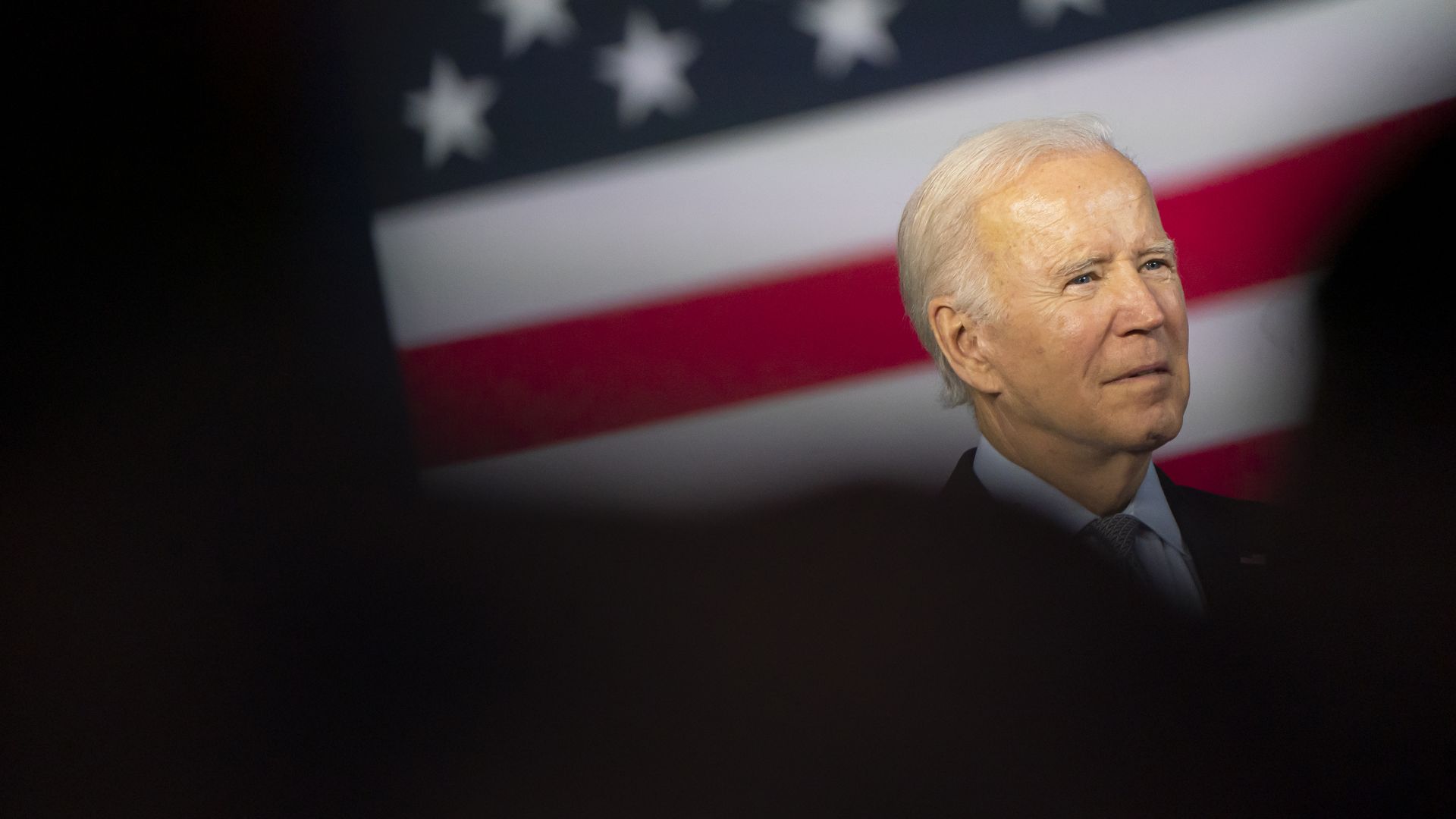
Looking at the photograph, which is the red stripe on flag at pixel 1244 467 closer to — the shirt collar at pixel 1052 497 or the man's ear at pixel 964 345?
the shirt collar at pixel 1052 497

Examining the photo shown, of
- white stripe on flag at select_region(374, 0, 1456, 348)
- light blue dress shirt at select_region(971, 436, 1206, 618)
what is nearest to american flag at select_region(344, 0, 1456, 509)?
white stripe on flag at select_region(374, 0, 1456, 348)

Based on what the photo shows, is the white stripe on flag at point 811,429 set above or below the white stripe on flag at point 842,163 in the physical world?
below

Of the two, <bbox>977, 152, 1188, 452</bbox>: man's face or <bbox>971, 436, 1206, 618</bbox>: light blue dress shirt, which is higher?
<bbox>977, 152, 1188, 452</bbox>: man's face

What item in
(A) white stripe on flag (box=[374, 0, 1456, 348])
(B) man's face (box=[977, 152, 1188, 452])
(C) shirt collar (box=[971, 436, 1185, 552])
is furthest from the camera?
(A) white stripe on flag (box=[374, 0, 1456, 348])

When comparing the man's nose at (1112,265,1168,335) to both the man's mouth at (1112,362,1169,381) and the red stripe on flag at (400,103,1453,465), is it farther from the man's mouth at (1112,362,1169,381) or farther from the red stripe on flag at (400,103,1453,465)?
the red stripe on flag at (400,103,1453,465)

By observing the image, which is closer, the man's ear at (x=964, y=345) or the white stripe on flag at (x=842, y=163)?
the man's ear at (x=964, y=345)

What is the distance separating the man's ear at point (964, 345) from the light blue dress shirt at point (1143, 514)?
0.34 ft

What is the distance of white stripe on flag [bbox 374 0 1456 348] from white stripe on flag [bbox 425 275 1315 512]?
0.57 feet

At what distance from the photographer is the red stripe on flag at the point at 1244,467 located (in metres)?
1.51

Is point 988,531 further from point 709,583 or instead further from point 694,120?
point 694,120

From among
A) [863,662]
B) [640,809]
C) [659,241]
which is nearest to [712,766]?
[640,809]

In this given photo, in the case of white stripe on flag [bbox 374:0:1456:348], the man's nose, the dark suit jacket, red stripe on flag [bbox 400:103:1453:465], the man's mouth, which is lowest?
the dark suit jacket

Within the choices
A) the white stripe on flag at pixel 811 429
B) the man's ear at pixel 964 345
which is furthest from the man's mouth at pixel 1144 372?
the white stripe on flag at pixel 811 429

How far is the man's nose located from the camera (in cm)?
125
